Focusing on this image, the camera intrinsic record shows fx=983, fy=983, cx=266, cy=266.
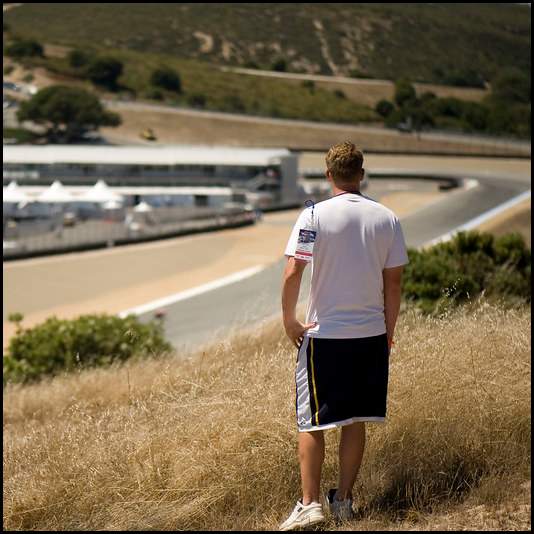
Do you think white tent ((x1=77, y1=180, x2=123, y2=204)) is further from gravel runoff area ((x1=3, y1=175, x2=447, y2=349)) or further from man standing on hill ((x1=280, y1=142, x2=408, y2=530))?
man standing on hill ((x1=280, y1=142, x2=408, y2=530))

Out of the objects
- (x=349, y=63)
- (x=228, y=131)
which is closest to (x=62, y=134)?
(x=228, y=131)

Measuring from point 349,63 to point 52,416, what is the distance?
112536mm

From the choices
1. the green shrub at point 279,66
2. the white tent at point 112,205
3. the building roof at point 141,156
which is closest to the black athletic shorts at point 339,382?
the white tent at point 112,205

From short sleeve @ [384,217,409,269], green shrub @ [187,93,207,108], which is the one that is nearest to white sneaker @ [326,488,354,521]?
short sleeve @ [384,217,409,269]

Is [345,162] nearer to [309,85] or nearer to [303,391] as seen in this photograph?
[303,391]

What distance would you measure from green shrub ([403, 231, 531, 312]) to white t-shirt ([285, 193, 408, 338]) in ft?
16.6

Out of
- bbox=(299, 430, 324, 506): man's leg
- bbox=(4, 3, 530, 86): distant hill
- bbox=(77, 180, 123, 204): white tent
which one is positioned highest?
bbox=(4, 3, 530, 86): distant hill

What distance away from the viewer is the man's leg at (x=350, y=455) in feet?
11.5

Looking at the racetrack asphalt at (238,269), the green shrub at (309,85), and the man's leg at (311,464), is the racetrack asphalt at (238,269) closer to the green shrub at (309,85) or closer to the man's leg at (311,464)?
the man's leg at (311,464)

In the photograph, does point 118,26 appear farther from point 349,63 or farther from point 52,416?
point 52,416

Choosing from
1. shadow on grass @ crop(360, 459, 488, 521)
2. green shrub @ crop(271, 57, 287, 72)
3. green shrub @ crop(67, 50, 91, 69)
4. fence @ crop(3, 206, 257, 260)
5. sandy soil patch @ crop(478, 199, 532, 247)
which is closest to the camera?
shadow on grass @ crop(360, 459, 488, 521)

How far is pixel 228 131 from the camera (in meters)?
74.9

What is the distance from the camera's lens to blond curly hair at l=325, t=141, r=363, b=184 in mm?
3471

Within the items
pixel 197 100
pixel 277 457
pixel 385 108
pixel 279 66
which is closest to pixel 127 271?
pixel 277 457
